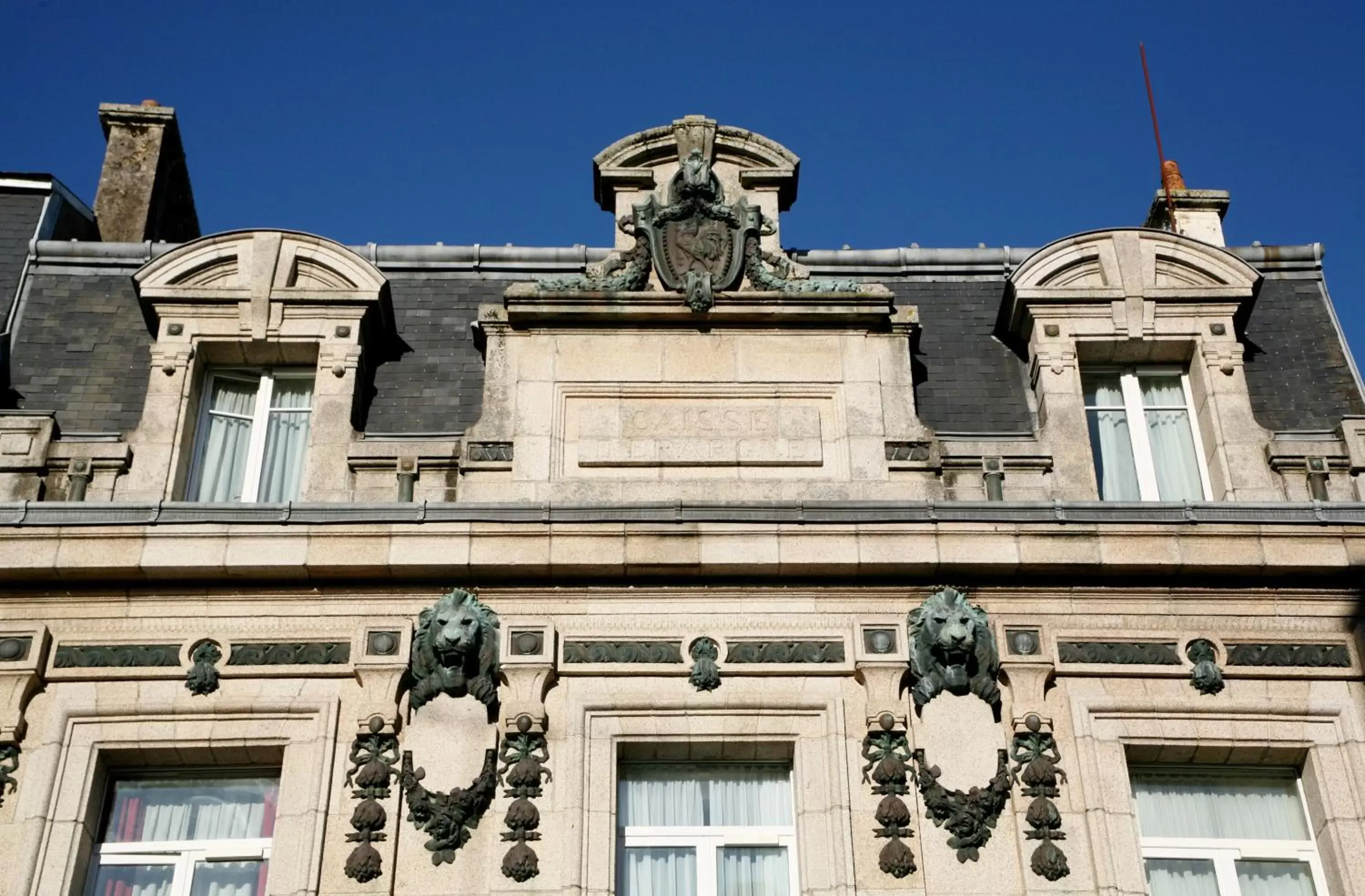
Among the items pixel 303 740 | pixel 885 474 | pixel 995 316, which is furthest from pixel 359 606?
pixel 995 316

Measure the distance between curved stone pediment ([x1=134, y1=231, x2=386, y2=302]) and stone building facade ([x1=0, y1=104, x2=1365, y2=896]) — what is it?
4cm

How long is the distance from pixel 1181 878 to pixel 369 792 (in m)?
5.66

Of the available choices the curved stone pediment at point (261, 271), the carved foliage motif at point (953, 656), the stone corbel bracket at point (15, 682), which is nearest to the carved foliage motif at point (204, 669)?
the stone corbel bracket at point (15, 682)

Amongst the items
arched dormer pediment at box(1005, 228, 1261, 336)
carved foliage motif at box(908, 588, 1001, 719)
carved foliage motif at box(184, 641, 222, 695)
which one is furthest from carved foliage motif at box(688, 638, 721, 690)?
arched dormer pediment at box(1005, 228, 1261, 336)

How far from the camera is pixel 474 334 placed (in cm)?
1664

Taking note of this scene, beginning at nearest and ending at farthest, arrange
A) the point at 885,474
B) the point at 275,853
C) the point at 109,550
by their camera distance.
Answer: the point at 275,853 < the point at 109,550 < the point at 885,474

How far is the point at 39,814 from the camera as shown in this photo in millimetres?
13227

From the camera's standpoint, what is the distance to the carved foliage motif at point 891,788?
1301 cm

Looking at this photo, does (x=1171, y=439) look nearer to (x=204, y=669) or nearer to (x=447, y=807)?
(x=447, y=807)

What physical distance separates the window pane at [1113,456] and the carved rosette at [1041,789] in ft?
8.71

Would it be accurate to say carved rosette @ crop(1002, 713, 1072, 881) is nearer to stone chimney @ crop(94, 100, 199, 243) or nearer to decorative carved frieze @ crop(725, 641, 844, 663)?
decorative carved frieze @ crop(725, 641, 844, 663)

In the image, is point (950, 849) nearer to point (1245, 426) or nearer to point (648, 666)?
point (648, 666)

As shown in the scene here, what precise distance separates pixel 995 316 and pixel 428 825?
7.09 m

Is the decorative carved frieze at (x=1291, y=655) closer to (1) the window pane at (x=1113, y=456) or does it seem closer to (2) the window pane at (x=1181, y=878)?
(2) the window pane at (x=1181, y=878)
